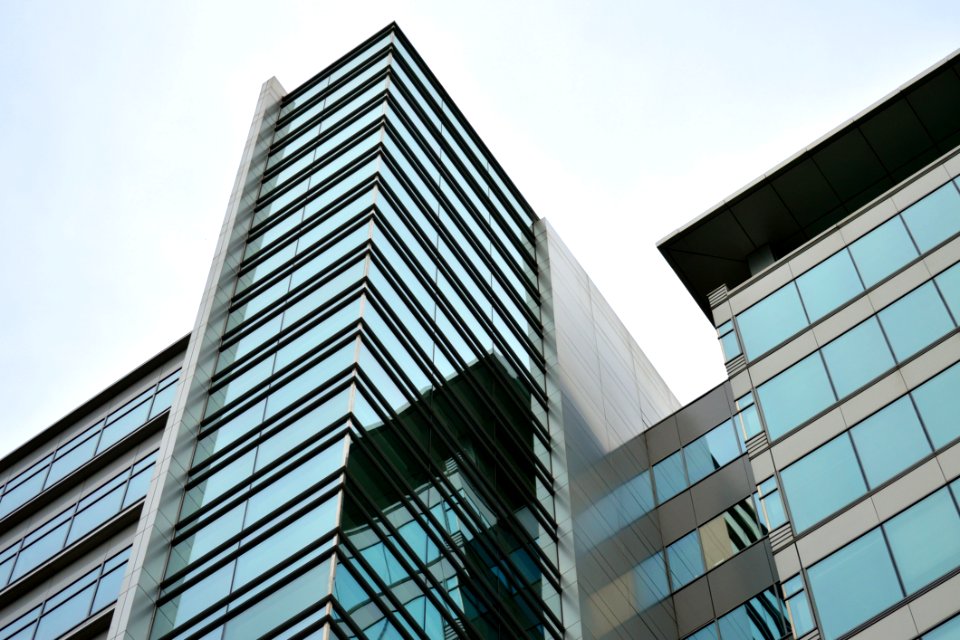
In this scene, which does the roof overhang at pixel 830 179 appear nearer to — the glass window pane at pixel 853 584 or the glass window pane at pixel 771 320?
the glass window pane at pixel 771 320

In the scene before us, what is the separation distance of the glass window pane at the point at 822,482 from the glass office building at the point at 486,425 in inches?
3.8

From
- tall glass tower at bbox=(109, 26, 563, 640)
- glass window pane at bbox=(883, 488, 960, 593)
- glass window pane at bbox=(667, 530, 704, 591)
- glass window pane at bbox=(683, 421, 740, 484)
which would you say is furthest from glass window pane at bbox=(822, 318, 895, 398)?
tall glass tower at bbox=(109, 26, 563, 640)

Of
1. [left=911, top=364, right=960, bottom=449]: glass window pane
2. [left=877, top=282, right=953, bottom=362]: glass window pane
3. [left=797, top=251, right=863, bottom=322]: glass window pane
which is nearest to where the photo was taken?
[left=911, top=364, right=960, bottom=449]: glass window pane

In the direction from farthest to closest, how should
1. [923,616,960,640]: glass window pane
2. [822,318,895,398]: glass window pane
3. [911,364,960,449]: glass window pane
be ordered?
[822,318,895,398]: glass window pane, [911,364,960,449]: glass window pane, [923,616,960,640]: glass window pane

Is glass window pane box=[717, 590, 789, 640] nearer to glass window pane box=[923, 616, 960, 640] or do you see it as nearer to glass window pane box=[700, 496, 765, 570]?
glass window pane box=[700, 496, 765, 570]

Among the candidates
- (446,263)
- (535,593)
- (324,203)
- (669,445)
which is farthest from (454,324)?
(669,445)

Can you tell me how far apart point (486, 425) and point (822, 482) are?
330 inches

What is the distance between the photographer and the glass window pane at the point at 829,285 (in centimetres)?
3522

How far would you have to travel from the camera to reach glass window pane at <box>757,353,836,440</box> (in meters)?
33.0

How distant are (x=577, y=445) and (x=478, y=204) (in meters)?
8.92

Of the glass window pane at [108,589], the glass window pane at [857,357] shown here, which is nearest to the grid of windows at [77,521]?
the glass window pane at [108,589]

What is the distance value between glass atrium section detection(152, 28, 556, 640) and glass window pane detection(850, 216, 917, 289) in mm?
9503

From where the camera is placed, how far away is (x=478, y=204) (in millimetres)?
43031

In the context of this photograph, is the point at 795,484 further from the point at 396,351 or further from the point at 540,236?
the point at 540,236
